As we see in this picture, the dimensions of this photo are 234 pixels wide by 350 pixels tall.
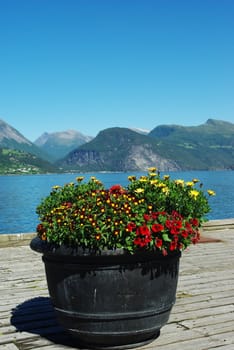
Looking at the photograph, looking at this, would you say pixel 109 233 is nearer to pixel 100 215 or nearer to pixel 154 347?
pixel 100 215

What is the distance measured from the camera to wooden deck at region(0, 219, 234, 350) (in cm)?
518

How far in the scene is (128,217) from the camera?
4645mm

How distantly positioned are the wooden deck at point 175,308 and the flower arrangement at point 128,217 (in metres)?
1.08

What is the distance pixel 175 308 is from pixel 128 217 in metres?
2.27

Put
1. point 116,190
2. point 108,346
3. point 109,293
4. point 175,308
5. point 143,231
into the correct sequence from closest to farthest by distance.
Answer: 1. point 143,231
2. point 109,293
3. point 108,346
4. point 116,190
5. point 175,308

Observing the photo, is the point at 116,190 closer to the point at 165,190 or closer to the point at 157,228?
the point at 165,190

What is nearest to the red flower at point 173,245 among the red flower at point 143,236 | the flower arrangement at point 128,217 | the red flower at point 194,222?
the flower arrangement at point 128,217

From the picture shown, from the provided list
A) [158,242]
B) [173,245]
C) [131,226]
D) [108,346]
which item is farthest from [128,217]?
[108,346]

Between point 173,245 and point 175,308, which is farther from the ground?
point 173,245

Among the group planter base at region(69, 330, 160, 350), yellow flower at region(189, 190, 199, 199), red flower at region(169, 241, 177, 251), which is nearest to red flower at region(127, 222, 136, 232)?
red flower at region(169, 241, 177, 251)

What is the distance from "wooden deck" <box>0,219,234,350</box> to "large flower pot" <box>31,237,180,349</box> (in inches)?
14.0

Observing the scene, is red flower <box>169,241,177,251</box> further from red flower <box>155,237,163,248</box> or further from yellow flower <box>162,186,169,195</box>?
yellow flower <box>162,186,169,195</box>

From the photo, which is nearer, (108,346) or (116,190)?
(108,346)

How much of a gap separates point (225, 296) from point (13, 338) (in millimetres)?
3001
